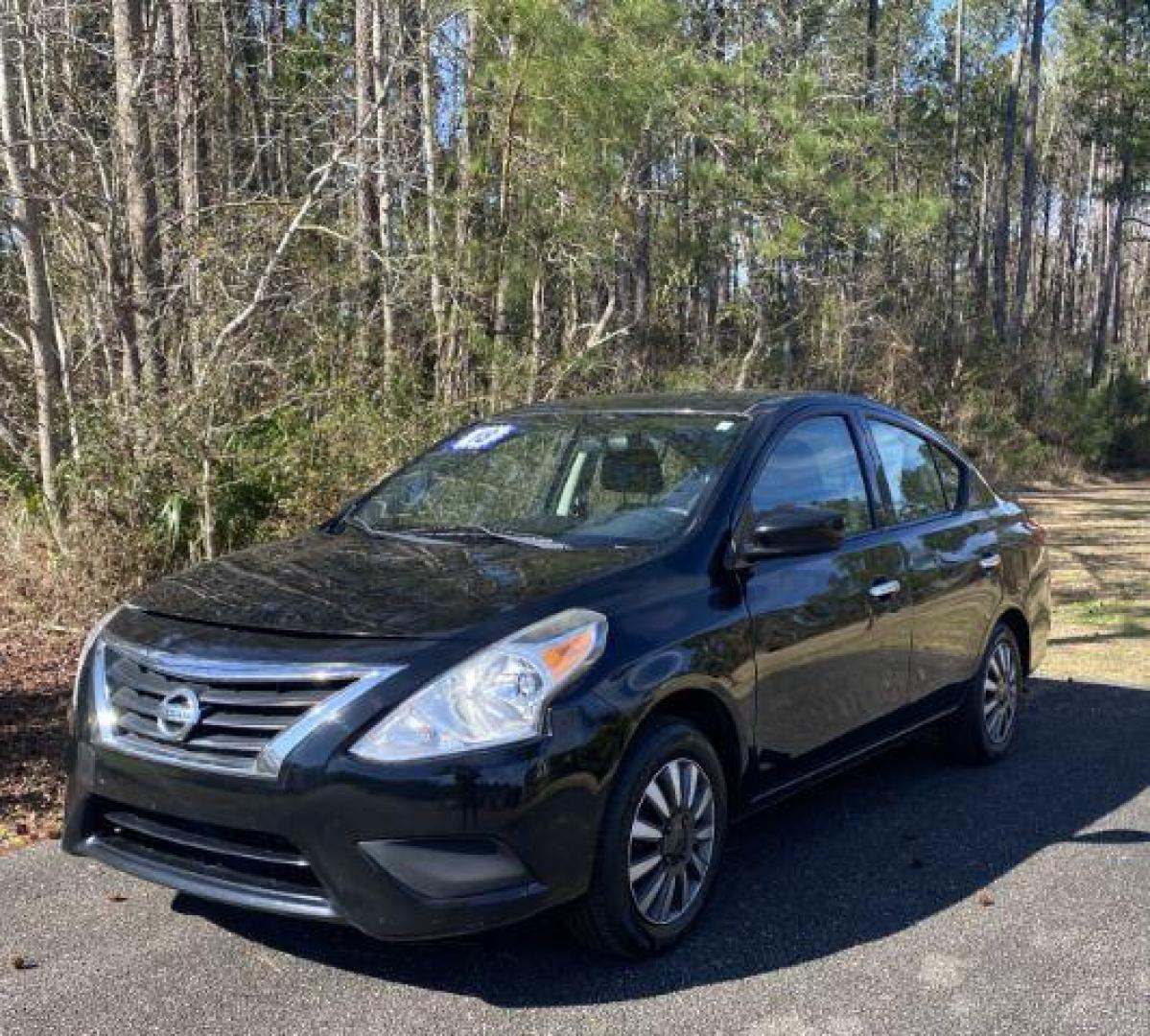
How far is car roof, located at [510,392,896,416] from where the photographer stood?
4.77 metres

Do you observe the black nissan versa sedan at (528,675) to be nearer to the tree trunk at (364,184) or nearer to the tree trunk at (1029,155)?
the tree trunk at (364,184)

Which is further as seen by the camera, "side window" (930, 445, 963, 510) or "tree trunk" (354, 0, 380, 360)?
"tree trunk" (354, 0, 380, 360)

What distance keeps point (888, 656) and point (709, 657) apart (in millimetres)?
1294

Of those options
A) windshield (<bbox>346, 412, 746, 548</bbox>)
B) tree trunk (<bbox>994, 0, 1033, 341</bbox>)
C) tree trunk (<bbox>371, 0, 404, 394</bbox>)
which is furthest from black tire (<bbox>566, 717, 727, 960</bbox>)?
tree trunk (<bbox>994, 0, 1033, 341</bbox>)

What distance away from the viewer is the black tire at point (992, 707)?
18.6 feet

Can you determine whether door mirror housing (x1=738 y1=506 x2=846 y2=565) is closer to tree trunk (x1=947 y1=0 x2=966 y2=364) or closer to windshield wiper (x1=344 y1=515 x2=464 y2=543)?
windshield wiper (x1=344 y1=515 x2=464 y2=543)

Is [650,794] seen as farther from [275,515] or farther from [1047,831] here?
[275,515]

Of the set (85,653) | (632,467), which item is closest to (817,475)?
(632,467)

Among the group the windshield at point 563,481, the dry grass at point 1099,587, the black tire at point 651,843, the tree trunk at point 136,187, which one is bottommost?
the dry grass at point 1099,587

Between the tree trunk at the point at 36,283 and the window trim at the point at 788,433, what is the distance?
17.8 feet

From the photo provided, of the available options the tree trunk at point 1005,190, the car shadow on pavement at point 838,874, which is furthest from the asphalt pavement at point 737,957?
the tree trunk at point 1005,190

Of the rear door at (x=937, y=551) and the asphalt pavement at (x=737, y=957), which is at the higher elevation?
the rear door at (x=937, y=551)

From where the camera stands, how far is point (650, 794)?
364 centimetres

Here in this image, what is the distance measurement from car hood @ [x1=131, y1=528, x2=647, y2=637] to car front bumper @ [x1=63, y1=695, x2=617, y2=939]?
0.41 m
